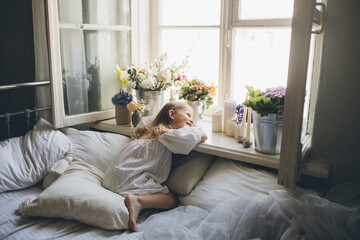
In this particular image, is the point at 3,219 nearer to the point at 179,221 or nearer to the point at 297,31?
the point at 179,221

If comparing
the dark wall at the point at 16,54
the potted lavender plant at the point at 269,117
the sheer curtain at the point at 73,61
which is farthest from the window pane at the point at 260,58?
the dark wall at the point at 16,54

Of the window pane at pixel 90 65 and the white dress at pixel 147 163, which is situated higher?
the window pane at pixel 90 65

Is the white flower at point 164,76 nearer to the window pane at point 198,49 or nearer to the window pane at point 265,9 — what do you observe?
the window pane at point 198,49

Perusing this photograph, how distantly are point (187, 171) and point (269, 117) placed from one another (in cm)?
57

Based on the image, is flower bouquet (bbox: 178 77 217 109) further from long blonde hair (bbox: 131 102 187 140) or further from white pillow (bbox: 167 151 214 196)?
white pillow (bbox: 167 151 214 196)

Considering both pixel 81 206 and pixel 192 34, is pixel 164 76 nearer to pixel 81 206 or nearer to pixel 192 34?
pixel 192 34

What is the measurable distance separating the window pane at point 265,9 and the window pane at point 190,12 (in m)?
0.24

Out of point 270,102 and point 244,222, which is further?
point 270,102

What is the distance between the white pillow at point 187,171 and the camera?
1.85 metres

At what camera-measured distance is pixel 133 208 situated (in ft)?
5.38

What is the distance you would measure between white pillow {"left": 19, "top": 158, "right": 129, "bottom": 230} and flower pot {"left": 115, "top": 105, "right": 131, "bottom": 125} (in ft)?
2.42

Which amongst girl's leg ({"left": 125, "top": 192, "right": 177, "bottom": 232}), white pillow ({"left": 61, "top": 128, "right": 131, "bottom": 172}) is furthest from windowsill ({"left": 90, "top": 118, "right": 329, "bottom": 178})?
girl's leg ({"left": 125, "top": 192, "right": 177, "bottom": 232})

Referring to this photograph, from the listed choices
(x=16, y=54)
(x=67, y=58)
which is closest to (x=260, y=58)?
(x=67, y=58)

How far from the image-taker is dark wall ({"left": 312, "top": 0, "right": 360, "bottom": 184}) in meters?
1.70
